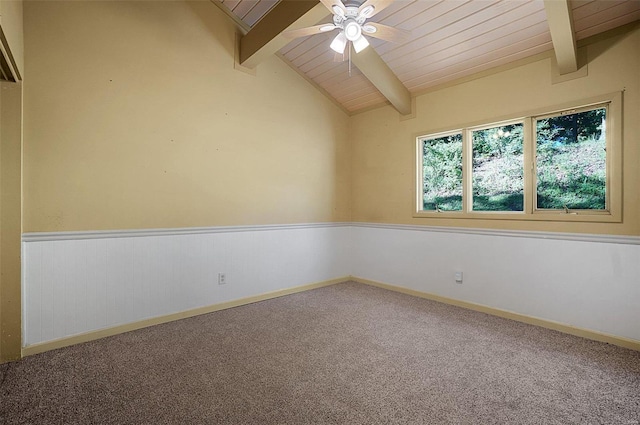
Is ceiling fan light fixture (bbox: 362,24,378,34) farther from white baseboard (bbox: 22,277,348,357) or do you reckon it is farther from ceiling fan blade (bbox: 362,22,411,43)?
white baseboard (bbox: 22,277,348,357)

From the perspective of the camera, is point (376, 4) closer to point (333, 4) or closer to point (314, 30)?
point (333, 4)

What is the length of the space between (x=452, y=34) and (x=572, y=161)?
1.66 meters

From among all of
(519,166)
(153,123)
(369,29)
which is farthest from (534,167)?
(153,123)

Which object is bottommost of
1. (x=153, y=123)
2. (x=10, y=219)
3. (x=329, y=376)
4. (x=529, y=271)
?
(x=329, y=376)

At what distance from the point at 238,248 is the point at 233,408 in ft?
6.85

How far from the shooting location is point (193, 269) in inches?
131

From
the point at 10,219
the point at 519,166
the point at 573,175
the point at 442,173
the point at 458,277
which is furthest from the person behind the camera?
the point at 442,173

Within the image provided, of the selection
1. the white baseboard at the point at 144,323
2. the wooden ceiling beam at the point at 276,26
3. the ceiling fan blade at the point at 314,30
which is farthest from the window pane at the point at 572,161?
the white baseboard at the point at 144,323

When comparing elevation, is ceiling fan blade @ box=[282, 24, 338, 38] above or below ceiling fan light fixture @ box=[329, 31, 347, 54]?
above

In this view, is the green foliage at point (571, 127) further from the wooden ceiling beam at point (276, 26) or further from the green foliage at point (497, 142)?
the wooden ceiling beam at point (276, 26)

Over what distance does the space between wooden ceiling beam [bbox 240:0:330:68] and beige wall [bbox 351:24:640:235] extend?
72.0 inches

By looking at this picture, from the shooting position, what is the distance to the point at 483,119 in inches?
137

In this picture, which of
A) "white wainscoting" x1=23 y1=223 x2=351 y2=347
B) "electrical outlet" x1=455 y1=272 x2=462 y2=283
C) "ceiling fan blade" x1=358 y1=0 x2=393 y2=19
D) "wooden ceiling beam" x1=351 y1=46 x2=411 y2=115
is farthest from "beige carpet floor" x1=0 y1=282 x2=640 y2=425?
"wooden ceiling beam" x1=351 y1=46 x2=411 y2=115

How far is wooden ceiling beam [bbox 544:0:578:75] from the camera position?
2.36 m
